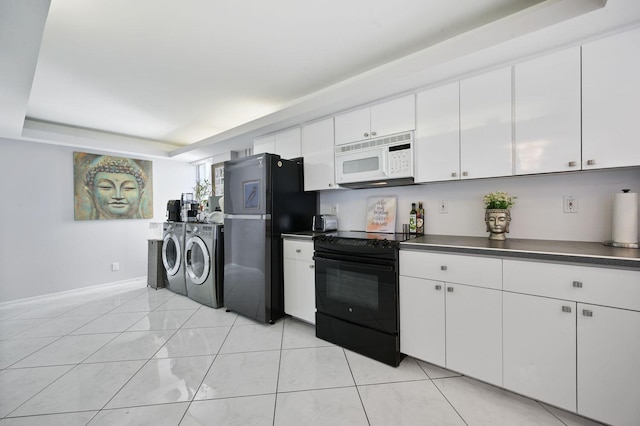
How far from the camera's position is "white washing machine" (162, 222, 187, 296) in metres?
3.73

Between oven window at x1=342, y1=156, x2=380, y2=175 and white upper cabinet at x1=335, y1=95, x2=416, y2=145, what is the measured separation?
0.22m

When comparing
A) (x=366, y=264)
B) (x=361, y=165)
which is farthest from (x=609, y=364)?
(x=361, y=165)

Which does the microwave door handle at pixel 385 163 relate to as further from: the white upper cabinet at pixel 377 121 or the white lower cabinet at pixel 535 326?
the white lower cabinet at pixel 535 326

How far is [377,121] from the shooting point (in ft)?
7.91

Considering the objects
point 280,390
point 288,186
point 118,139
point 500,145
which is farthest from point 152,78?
point 500,145

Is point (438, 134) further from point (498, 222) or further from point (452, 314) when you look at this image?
point (452, 314)

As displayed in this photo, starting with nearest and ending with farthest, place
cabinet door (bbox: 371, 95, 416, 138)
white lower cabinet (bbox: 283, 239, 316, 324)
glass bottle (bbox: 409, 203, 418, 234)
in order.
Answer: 1. cabinet door (bbox: 371, 95, 416, 138)
2. glass bottle (bbox: 409, 203, 418, 234)
3. white lower cabinet (bbox: 283, 239, 316, 324)

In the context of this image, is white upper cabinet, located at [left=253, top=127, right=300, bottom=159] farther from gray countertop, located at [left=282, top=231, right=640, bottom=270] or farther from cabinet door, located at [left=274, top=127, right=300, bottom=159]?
gray countertop, located at [left=282, top=231, right=640, bottom=270]

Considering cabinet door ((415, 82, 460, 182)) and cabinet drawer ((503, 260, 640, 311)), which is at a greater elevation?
cabinet door ((415, 82, 460, 182))

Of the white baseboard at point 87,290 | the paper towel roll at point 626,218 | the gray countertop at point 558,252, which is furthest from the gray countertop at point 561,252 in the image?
the white baseboard at point 87,290

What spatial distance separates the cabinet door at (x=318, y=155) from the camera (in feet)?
9.07

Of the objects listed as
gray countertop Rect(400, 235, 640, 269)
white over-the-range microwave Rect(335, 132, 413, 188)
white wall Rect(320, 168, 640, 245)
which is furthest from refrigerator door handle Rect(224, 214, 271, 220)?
gray countertop Rect(400, 235, 640, 269)

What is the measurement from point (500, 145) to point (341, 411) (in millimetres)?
2077

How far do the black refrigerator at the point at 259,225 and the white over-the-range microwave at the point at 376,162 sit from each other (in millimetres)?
614
